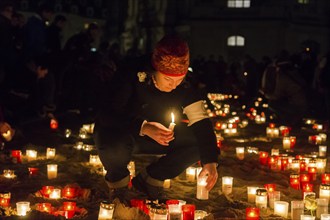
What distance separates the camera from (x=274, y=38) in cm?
3509

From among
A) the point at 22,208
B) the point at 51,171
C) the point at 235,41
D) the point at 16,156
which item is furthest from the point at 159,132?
the point at 235,41

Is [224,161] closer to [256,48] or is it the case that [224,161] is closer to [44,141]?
[44,141]

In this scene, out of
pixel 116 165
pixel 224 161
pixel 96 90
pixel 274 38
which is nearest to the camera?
pixel 116 165

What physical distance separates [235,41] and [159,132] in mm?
32945

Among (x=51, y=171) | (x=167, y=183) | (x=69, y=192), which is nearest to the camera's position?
(x=69, y=192)

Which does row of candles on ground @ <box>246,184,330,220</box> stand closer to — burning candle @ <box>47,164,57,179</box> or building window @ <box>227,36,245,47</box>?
burning candle @ <box>47,164,57,179</box>

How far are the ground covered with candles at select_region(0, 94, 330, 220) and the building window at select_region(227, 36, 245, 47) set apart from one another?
26866mm

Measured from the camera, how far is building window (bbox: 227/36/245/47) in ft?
120

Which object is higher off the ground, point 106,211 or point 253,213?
point 106,211

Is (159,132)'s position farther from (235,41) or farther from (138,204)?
(235,41)

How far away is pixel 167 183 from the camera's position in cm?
604

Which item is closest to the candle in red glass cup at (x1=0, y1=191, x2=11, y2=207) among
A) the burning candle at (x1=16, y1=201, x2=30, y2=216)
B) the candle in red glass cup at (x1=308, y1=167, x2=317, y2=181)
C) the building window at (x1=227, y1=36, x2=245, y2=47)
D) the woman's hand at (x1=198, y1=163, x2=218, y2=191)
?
the burning candle at (x1=16, y1=201, x2=30, y2=216)

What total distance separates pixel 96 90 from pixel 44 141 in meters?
3.98

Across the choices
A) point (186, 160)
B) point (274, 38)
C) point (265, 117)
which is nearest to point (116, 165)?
point (186, 160)
